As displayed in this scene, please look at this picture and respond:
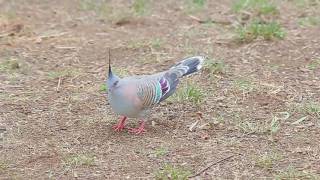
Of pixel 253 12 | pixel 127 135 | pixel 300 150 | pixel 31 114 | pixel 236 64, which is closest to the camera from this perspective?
pixel 300 150

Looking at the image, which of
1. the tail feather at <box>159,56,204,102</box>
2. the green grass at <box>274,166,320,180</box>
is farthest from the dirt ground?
the tail feather at <box>159,56,204,102</box>

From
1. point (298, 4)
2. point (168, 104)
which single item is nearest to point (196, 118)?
point (168, 104)

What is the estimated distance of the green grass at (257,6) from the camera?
20.3 feet

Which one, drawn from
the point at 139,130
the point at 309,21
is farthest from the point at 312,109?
the point at 309,21

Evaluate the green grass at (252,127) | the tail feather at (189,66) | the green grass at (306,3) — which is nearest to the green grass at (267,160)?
the green grass at (252,127)

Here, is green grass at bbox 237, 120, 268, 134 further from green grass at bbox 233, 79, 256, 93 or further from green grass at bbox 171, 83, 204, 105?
green grass at bbox 233, 79, 256, 93

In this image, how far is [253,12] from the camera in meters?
6.22

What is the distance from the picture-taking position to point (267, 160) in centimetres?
358

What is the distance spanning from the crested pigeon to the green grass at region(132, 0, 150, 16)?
2.46m

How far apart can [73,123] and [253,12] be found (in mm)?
2588

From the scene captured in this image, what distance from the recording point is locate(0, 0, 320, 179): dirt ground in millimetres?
3615

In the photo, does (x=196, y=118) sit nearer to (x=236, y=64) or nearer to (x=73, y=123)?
(x=73, y=123)

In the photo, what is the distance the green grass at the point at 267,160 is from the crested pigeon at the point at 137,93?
0.64 meters

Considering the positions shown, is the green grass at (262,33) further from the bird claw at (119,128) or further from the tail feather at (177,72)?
the bird claw at (119,128)
